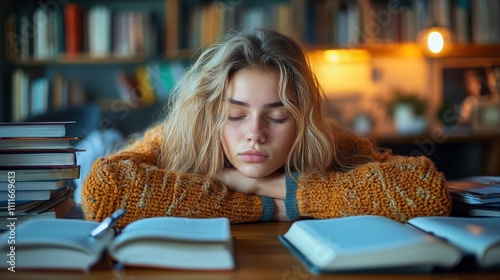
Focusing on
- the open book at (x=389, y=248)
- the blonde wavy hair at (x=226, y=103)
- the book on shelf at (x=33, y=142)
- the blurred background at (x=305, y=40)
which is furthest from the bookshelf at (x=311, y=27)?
the open book at (x=389, y=248)

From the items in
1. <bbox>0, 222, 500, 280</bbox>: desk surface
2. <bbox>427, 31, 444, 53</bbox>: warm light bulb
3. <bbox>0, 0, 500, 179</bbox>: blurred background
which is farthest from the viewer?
<bbox>0, 0, 500, 179</bbox>: blurred background

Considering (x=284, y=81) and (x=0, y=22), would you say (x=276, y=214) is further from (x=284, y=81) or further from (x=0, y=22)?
(x=0, y=22)

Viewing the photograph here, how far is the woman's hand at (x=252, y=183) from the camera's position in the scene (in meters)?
1.08

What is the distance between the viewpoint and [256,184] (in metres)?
1.09

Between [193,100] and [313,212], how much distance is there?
1.11ft

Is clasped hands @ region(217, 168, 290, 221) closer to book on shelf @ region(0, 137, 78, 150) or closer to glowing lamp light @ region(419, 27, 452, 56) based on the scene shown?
book on shelf @ region(0, 137, 78, 150)

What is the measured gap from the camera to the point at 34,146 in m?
0.93

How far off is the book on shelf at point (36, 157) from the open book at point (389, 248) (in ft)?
1.38

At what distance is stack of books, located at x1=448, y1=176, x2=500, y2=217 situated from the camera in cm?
101

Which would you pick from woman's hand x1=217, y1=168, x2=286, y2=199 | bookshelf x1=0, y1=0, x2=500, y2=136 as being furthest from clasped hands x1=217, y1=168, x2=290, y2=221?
bookshelf x1=0, y1=0, x2=500, y2=136

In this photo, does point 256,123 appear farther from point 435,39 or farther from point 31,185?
point 435,39

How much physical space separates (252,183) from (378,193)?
245 millimetres

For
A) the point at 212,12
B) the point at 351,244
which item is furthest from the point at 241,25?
the point at 351,244

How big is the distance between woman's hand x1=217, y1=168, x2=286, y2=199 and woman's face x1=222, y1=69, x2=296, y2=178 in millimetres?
25
